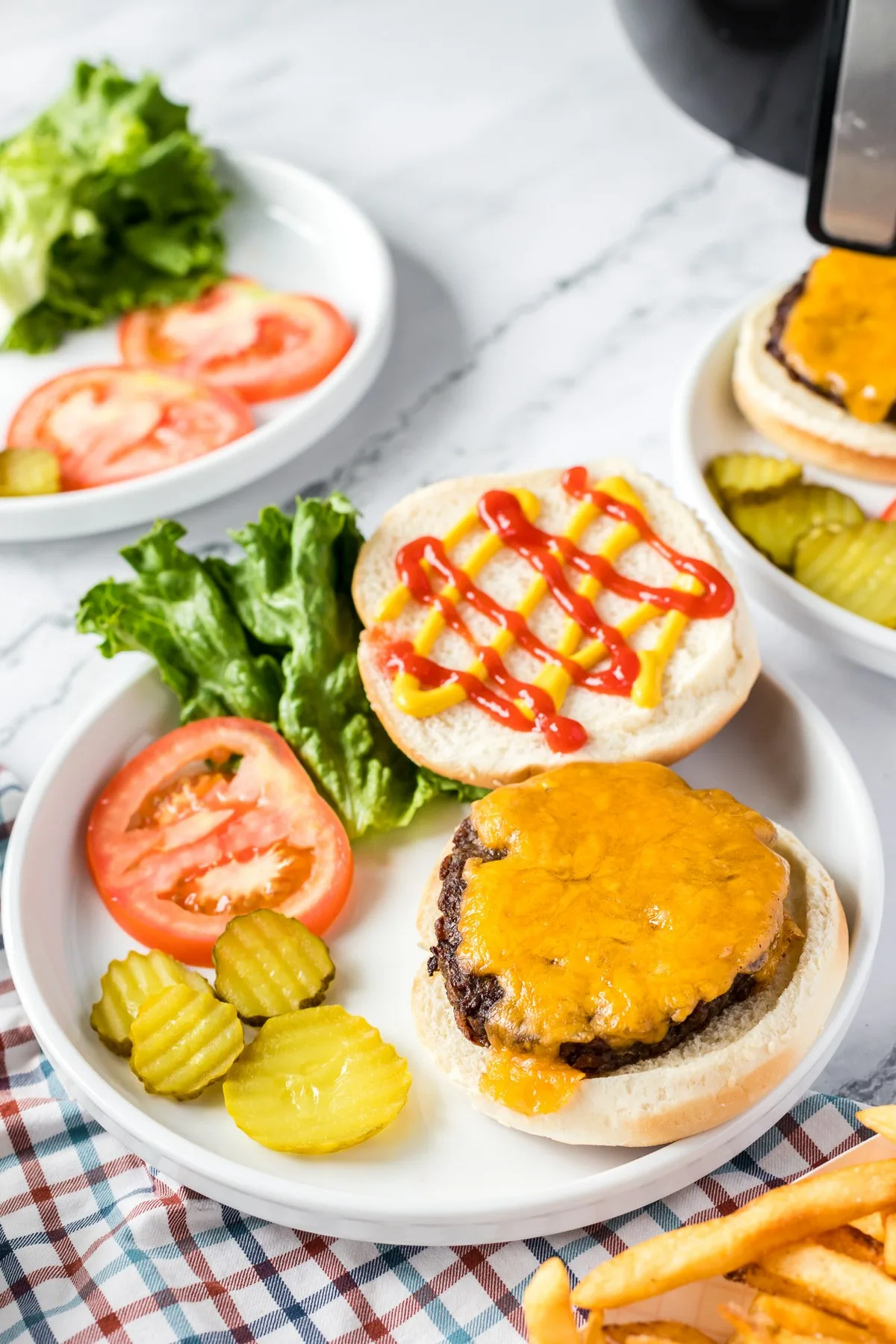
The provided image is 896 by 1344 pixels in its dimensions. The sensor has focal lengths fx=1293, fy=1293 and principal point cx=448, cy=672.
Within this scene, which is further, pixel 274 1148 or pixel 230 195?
pixel 230 195

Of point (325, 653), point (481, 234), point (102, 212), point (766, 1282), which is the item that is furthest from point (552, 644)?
point (102, 212)

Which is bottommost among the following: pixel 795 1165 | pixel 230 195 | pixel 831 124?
pixel 795 1165

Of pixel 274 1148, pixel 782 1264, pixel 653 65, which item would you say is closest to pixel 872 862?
pixel 782 1264

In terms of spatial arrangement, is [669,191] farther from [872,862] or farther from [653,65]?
[872,862]

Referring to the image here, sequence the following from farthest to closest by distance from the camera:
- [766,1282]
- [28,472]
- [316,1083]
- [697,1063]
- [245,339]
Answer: [245,339] → [28,472] → [316,1083] → [697,1063] → [766,1282]

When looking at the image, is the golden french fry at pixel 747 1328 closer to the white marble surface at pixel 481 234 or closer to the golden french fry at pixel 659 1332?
the golden french fry at pixel 659 1332

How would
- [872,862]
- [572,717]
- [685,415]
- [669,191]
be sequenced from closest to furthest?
[872,862], [572,717], [685,415], [669,191]

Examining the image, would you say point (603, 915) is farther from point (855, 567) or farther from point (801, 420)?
point (801, 420)

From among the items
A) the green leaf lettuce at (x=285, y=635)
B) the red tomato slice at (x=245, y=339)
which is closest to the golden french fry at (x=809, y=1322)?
the green leaf lettuce at (x=285, y=635)
